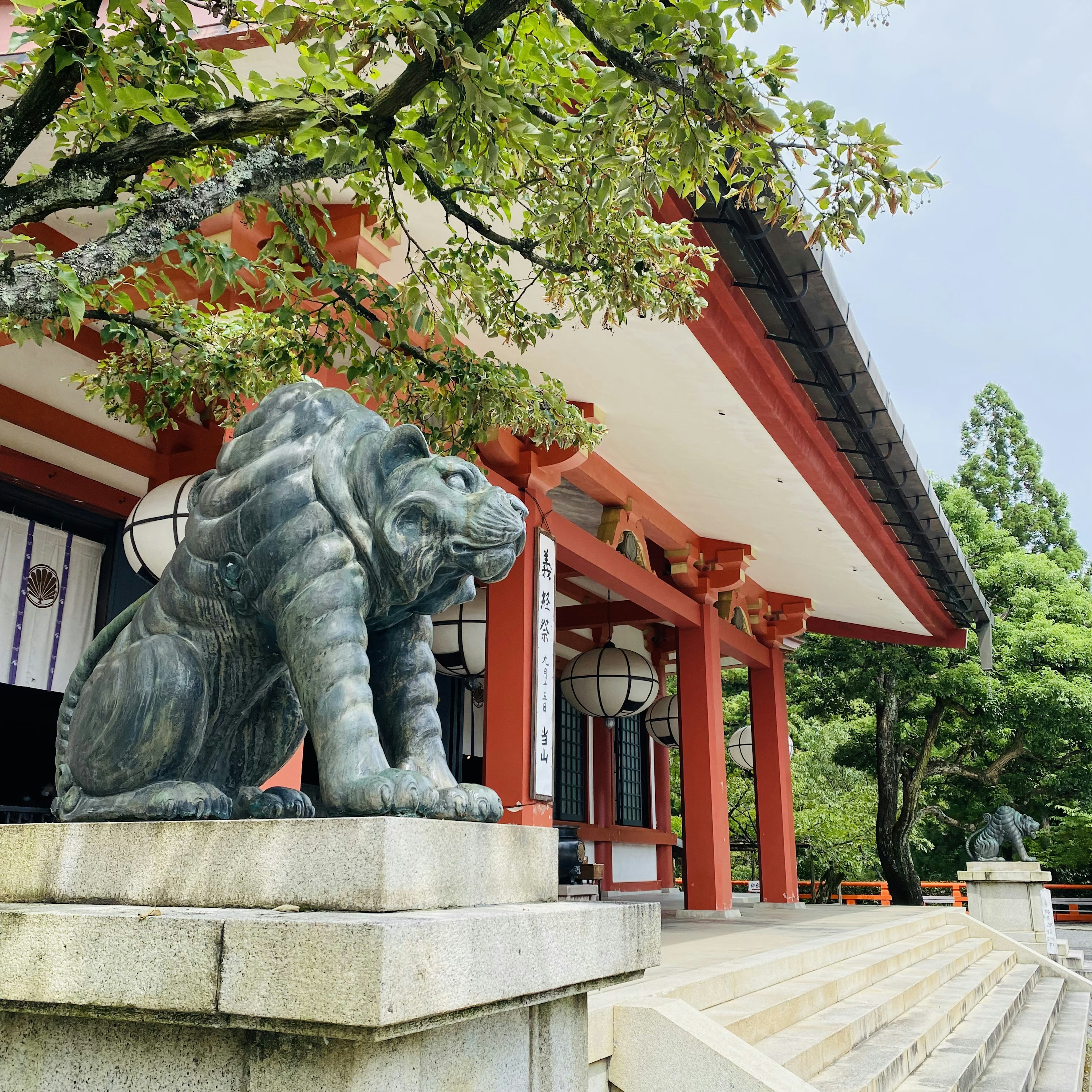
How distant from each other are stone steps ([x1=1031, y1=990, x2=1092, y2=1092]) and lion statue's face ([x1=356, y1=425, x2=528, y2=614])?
5300mm

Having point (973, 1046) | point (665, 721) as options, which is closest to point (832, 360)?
point (973, 1046)

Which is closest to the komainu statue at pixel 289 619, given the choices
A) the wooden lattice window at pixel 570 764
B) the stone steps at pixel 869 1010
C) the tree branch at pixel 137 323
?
the tree branch at pixel 137 323

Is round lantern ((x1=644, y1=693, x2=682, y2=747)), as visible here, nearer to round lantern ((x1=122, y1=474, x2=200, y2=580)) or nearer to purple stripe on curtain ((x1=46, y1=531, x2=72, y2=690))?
purple stripe on curtain ((x1=46, y1=531, x2=72, y2=690))

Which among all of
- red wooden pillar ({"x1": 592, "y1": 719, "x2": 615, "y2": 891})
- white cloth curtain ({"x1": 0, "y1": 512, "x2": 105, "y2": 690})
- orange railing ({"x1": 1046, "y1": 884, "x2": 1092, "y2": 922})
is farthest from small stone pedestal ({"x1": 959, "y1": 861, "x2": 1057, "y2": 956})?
orange railing ({"x1": 1046, "y1": 884, "x2": 1092, "y2": 922})

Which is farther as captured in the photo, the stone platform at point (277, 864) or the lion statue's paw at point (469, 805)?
the lion statue's paw at point (469, 805)

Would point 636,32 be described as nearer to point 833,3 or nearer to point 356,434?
point 833,3

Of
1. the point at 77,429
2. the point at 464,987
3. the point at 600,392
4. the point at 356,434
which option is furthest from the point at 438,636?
the point at 464,987

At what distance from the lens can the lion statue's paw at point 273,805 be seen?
6.40 feet

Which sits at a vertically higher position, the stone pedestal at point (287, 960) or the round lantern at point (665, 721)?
the round lantern at point (665, 721)

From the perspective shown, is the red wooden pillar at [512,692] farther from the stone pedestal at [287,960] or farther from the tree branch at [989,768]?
the tree branch at [989,768]

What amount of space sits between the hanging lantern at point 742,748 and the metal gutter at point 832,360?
455cm

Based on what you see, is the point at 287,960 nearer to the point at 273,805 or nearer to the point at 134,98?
the point at 273,805

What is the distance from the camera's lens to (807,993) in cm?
467

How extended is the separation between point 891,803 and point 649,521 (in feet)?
29.0
